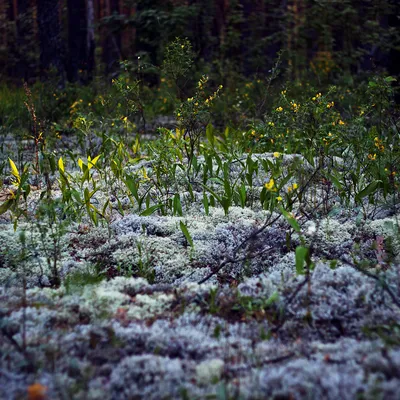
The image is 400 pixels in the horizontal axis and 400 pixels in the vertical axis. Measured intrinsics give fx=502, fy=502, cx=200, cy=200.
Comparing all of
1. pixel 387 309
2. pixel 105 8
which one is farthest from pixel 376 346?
pixel 105 8

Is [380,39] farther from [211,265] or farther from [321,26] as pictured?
[211,265]

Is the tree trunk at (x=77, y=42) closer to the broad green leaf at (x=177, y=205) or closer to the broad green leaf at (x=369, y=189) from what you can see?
the broad green leaf at (x=177, y=205)

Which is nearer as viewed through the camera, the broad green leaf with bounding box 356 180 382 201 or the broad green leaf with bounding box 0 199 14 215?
the broad green leaf with bounding box 0 199 14 215

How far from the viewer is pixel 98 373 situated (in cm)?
189

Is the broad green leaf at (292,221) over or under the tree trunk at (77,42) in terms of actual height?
over

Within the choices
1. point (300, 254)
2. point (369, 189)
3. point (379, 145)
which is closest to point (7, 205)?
point (300, 254)

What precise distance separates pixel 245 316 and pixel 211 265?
1097 mm

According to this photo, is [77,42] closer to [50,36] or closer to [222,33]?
[50,36]

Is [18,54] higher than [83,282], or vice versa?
[83,282]

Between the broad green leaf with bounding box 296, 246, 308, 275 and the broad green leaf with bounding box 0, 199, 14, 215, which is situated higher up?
the broad green leaf with bounding box 296, 246, 308, 275

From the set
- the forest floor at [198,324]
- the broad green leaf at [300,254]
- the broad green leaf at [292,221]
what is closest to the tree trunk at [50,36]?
the forest floor at [198,324]

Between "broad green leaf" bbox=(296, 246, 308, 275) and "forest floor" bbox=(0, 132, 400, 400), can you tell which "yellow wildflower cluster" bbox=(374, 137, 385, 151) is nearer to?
"forest floor" bbox=(0, 132, 400, 400)

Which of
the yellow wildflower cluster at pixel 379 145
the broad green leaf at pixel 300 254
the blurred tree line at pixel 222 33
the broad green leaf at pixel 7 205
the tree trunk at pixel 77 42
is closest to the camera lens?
the broad green leaf at pixel 300 254

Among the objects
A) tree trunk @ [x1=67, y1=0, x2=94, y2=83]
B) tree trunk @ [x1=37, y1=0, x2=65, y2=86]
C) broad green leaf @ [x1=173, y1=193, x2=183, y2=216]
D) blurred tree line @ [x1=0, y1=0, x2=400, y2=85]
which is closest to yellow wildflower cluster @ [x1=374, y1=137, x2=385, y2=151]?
broad green leaf @ [x1=173, y1=193, x2=183, y2=216]
